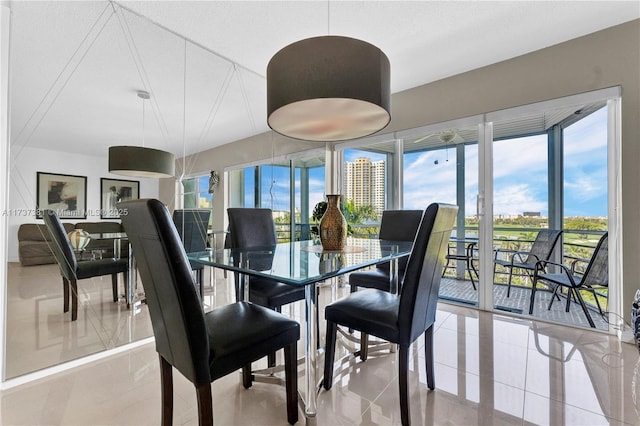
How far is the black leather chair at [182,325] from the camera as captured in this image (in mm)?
983

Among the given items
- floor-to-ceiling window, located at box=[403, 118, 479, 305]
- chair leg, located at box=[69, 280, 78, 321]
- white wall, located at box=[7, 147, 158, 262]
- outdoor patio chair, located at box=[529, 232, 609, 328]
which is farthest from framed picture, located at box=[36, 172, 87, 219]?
outdoor patio chair, located at box=[529, 232, 609, 328]

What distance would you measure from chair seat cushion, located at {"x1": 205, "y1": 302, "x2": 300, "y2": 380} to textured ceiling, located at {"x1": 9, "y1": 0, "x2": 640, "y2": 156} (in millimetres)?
1798

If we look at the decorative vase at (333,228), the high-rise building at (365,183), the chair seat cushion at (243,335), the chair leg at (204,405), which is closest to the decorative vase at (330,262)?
the decorative vase at (333,228)

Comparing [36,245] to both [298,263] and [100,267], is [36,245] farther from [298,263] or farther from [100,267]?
[298,263]

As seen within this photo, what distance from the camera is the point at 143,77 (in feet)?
8.09

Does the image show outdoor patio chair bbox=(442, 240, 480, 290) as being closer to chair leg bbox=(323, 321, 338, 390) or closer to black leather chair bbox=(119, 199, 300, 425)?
chair leg bbox=(323, 321, 338, 390)

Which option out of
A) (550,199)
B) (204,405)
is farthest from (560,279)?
(204,405)

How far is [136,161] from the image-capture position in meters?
2.12

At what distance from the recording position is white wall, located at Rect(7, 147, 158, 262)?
1.82 m

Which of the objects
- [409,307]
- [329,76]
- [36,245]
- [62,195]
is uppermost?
[329,76]

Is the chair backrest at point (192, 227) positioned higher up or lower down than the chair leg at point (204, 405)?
A: higher up

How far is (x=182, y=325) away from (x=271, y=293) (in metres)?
0.93

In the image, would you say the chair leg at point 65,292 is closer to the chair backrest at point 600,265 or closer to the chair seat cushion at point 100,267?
the chair seat cushion at point 100,267

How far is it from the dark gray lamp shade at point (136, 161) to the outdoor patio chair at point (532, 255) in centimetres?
331
